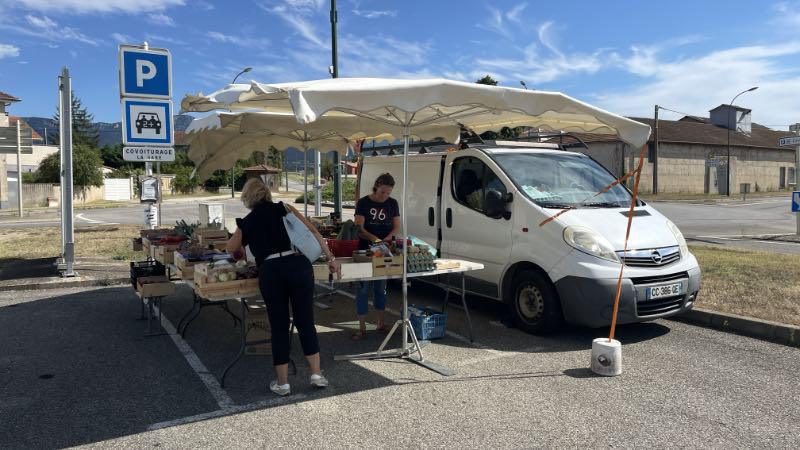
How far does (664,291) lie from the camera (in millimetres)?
5848

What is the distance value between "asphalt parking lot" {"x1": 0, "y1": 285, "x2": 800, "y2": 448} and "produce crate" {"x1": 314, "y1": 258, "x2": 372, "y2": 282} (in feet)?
2.74

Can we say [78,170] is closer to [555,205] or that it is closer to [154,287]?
[154,287]

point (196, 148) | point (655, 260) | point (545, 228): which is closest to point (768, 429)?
point (655, 260)

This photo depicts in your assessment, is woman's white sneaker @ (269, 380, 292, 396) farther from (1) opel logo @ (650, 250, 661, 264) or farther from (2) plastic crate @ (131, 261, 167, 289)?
(1) opel logo @ (650, 250, 661, 264)

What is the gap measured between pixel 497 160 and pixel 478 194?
46cm

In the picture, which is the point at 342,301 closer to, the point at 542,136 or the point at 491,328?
the point at 491,328

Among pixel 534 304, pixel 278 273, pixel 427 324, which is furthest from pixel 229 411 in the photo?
pixel 534 304

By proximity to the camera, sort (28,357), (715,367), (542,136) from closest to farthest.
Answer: (715,367), (28,357), (542,136)

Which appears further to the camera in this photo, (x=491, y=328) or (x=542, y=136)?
(x=542, y=136)

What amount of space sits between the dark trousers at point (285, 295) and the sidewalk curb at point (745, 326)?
466cm

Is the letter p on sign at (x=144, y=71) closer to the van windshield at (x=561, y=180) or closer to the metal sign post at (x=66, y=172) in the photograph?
the metal sign post at (x=66, y=172)

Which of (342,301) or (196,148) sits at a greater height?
(196,148)

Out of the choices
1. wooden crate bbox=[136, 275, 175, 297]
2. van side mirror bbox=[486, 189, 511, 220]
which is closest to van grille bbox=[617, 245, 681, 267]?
van side mirror bbox=[486, 189, 511, 220]

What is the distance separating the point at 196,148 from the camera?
29.5 feet
